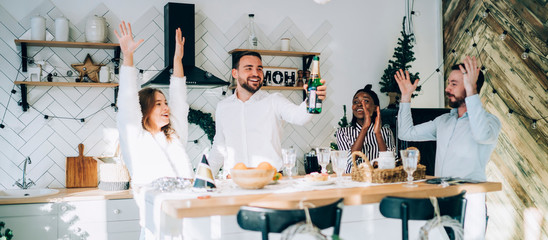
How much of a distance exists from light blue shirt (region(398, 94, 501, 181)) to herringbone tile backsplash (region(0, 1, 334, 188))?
2.03 meters

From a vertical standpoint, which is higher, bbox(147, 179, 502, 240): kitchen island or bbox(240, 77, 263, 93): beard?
bbox(240, 77, 263, 93): beard

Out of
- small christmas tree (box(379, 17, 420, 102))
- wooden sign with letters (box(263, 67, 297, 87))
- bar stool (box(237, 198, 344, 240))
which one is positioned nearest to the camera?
bar stool (box(237, 198, 344, 240))

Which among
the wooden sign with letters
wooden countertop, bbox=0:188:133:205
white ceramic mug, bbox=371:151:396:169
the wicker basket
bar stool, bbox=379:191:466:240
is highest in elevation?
the wooden sign with letters

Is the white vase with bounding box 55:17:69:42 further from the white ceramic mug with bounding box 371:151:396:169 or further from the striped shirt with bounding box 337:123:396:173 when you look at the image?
the white ceramic mug with bounding box 371:151:396:169

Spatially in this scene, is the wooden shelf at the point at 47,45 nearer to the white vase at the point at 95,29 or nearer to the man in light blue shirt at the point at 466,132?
the white vase at the point at 95,29

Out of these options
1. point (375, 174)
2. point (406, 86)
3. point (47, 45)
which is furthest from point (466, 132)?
point (47, 45)

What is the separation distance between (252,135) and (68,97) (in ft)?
5.36

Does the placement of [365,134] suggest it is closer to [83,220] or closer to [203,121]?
[203,121]

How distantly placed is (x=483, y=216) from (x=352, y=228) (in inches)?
28.4

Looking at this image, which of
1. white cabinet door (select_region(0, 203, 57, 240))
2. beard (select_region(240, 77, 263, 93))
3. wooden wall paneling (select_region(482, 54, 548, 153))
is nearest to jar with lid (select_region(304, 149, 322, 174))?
beard (select_region(240, 77, 263, 93))

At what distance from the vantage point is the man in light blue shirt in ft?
8.27

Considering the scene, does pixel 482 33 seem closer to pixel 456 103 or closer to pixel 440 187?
pixel 456 103

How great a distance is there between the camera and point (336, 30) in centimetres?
481

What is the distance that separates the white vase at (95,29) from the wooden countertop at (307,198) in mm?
2290
